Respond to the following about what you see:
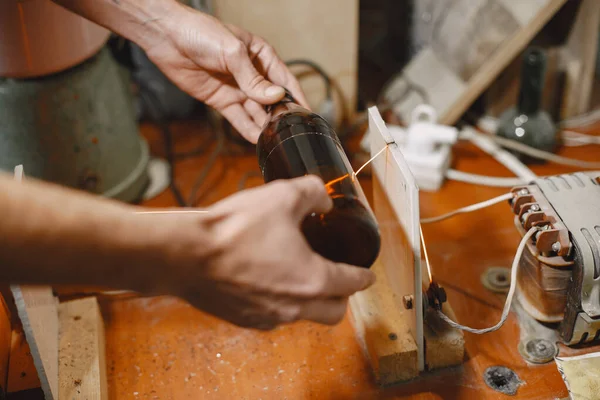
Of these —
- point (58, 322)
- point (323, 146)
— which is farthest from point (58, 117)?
point (323, 146)

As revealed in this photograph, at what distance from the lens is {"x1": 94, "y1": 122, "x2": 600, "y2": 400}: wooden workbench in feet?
2.53

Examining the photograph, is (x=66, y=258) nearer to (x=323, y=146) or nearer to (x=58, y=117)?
(x=323, y=146)

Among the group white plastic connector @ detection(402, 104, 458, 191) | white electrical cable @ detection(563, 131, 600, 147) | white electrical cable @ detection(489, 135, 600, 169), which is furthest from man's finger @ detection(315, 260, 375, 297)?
white electrical cable @ detection(563, 131, 600, 147)

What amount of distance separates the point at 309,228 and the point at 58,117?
60cm

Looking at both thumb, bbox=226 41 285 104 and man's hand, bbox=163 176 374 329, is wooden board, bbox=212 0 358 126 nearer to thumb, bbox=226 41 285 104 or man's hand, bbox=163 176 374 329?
thumb, bbox=226 41 285 104

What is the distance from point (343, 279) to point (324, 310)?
0.12 feet

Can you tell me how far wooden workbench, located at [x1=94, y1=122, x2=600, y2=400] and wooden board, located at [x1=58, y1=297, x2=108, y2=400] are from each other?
4cm

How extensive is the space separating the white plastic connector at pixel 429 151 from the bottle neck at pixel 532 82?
6.0 inches

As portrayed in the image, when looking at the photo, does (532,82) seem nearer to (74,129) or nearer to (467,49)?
(467,49)

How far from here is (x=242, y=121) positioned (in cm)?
98

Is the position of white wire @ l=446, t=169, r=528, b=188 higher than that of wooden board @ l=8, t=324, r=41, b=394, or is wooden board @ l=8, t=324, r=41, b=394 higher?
white wire @ l=446, t=169, r=528, b=188

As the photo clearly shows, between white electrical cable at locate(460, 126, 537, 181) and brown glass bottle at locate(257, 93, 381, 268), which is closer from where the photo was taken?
brown glass bottle at locate(257, 93, 381, 268)

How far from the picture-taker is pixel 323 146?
2.27 feet

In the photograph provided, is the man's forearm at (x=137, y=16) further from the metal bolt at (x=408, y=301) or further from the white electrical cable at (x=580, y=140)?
the white electrical cable at (x=580, y=140)
